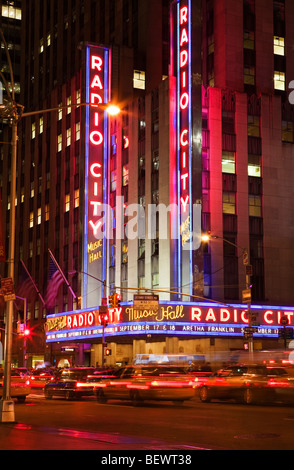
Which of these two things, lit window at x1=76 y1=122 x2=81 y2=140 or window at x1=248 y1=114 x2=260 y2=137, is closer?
window at x1=248 y1=114 x2=260 y2=137

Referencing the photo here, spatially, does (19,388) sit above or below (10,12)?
below

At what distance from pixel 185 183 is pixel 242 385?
26061 millimetres

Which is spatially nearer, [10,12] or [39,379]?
[39,379]

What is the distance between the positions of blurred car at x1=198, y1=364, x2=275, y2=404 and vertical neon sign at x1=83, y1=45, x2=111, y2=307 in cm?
3308

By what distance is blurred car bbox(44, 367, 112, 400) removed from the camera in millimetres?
34594

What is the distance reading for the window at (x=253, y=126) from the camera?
58.3 metres

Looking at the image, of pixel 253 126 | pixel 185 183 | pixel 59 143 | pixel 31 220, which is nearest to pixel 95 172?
pixel 185 183

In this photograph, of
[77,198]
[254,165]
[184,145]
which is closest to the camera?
[184,145]

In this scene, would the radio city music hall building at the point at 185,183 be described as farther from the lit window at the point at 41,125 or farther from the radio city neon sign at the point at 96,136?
the lit window at the point at 41,125

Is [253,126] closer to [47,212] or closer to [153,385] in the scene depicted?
[47,212]

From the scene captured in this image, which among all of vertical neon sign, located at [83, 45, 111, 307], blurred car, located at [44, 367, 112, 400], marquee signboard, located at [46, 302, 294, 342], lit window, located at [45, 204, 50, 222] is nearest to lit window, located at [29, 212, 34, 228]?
lit window, located at [45, 204, 50, 222]

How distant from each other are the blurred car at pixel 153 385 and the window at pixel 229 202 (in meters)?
27.5

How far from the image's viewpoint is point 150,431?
56.0ft

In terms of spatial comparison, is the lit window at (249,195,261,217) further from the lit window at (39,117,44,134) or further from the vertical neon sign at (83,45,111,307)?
the lit window at (39,117,44,134)
